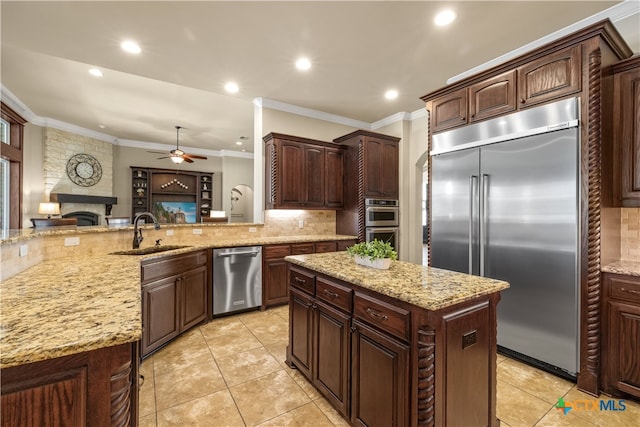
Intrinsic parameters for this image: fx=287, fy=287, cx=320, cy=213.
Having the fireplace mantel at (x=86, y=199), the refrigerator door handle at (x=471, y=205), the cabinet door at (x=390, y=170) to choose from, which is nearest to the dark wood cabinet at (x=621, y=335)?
the refrigerator door handle at (x=471, y=205)

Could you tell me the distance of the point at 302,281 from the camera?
2186 mm

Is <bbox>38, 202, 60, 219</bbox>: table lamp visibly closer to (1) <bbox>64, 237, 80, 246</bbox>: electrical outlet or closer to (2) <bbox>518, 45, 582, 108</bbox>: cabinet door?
(1) <bbox>64, 237, 80, 246</bbox>: electrical outlet

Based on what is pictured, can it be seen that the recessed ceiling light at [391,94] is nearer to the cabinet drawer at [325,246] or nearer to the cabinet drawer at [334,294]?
the cabinet drawer at [325,246]

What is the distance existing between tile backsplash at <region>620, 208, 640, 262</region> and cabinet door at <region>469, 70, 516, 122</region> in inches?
Answer: 49.4

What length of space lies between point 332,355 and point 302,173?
2987 millimetres

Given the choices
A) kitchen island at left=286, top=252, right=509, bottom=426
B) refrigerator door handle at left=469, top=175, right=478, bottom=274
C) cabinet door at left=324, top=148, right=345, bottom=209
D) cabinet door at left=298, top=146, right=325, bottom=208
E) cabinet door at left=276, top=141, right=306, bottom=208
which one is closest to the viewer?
kitchen island at left=286, top=252, right=509, bottom=426

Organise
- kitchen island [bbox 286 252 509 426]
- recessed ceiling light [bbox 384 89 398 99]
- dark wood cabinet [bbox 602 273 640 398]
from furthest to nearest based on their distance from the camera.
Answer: recessed ceiling light [bbox 384 89 398 99], dark wood cabinet [bbox 602 273 640 398], kitchen island [bbox 286 252 509 426]

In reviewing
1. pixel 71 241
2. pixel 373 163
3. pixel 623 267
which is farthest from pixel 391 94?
pixel 71 241

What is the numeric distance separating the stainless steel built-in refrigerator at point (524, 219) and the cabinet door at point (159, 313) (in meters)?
2.81

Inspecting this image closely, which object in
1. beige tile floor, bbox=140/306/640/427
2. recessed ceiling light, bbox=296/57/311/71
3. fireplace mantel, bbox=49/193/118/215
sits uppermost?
recessed ceiling light, bbox=296/57/311/71

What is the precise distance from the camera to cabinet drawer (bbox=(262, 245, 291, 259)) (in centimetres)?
383

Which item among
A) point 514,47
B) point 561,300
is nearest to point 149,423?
point 561,300

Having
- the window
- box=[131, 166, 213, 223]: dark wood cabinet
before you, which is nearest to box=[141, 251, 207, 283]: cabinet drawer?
the window

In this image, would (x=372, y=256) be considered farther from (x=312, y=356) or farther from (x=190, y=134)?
(x=190, y=134)
